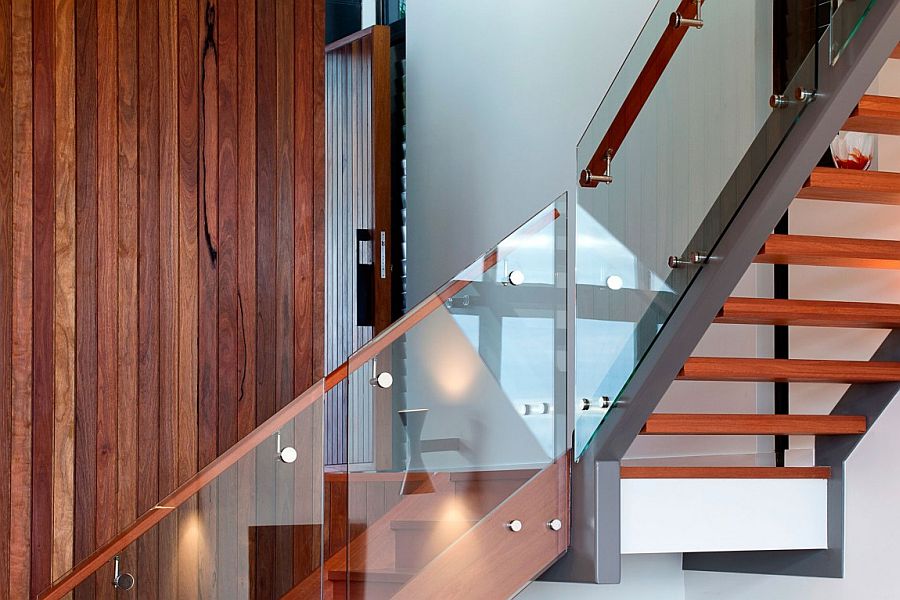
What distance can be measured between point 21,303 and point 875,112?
10.00 feet

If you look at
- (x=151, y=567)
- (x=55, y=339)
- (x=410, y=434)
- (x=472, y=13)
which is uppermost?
(x=472, y=13)

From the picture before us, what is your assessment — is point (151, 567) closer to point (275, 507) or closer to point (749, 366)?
point (275, 507)

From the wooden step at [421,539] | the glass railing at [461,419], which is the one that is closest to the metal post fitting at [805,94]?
the glass railing at [461,419]

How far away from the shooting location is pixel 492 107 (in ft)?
22.4

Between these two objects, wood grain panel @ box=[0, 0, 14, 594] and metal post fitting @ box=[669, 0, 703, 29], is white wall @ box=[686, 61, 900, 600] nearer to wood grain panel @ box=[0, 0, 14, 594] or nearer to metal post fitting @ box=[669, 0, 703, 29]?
metal post fitting @ box=[669, 0, 703, 29]

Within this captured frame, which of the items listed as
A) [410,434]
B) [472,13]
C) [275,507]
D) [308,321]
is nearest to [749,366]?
[410,434]

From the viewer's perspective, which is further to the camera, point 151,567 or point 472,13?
point 472,13

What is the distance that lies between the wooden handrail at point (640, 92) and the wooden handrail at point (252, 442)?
12.8 inches

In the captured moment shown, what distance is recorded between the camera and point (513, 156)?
261 inches

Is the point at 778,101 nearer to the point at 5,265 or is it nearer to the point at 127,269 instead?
the point at 127,269

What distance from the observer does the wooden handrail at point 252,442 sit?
381 centimetres

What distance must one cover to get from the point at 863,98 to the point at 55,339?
2.98m

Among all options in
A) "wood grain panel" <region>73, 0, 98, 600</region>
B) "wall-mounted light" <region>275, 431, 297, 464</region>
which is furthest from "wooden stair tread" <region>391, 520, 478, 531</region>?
"wood grain panel" <region>73, 0, 98, 600</region>

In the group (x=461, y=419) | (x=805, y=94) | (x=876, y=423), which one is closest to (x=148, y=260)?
(x=461, y=419)
